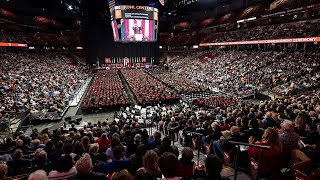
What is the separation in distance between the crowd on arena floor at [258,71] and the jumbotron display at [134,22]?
15.5m

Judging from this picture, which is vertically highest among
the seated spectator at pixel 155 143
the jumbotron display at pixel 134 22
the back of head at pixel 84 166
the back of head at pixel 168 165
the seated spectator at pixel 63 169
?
the jumbotron display at pixel 134 22

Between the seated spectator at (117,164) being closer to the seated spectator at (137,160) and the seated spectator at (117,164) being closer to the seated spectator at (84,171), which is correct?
the seated spectator at (137,160)

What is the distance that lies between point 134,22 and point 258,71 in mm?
26846

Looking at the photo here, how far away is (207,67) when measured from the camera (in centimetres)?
4156

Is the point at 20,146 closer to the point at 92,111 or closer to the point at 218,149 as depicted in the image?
the point at 218,149

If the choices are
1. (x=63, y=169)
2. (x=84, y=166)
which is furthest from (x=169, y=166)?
(x=63, y=169)

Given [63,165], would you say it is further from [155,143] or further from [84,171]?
[155,143]

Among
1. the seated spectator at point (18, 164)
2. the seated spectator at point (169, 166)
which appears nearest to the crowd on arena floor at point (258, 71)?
the seated spectator at point (169, 166)

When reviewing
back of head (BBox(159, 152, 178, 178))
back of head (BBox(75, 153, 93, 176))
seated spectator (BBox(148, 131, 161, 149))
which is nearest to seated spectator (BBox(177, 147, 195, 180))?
back of head (BBox(159, 152, 178, 178))

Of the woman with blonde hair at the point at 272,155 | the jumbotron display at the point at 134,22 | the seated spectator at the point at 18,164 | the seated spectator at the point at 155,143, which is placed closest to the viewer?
the woman with blonde hair at the point at 272,155

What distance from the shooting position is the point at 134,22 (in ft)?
141

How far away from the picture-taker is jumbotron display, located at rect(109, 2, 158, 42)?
135 ft

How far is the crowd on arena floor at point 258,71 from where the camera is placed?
22.7 metres

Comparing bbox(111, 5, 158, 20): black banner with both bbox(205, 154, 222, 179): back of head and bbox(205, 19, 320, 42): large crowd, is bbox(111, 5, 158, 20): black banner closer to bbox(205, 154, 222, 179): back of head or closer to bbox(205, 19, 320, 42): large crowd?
bbox(205, 19, 320, 42): large crowd
